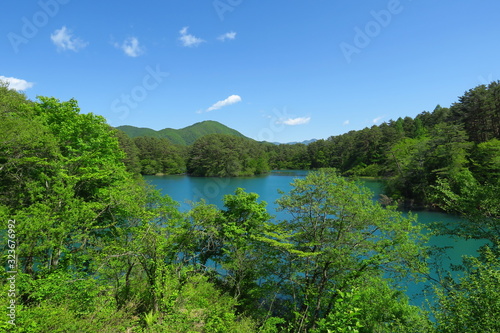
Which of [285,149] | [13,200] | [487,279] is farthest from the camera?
[285,149]

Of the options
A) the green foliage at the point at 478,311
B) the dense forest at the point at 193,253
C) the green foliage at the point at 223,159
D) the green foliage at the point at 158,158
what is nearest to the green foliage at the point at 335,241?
the dense forest at the point at 193,253

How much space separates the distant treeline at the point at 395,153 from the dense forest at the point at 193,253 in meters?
4.51

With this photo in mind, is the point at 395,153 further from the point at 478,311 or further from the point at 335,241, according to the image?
the point at 478,311

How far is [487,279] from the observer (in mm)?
4625

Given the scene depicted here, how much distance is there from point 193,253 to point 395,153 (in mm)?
44651

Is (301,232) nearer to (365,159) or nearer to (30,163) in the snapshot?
(30,163)

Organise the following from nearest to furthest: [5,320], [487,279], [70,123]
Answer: [487,279]
[5,320]
[70,123]

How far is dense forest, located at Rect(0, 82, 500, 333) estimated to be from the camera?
692 cm

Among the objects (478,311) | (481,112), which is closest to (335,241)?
(478,311)

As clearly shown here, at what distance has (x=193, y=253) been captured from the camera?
11984mm

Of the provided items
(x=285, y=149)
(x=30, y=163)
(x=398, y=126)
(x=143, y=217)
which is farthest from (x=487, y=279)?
(x=285, y=149)

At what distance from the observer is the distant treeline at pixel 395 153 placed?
2894 centimetres

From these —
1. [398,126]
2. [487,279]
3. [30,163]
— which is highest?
[398,126]

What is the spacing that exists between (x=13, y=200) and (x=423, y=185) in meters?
38.3
